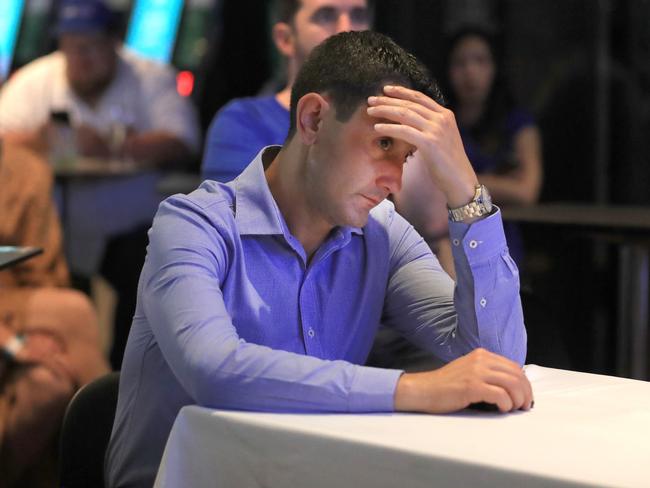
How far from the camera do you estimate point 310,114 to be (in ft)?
6.02

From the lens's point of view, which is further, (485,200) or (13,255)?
(13,255)

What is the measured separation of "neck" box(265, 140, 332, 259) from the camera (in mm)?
1890

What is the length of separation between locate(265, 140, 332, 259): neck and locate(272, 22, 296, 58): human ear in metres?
1.18

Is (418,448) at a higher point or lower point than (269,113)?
lower

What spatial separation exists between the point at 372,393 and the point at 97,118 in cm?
428

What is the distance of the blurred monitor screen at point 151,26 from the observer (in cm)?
778

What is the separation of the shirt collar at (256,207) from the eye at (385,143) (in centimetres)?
20

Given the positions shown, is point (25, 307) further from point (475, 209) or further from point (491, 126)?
point (491, 126)

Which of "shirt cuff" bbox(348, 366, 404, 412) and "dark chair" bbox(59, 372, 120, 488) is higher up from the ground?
"shirt cuff" bbox(348, 366, 404, 412)

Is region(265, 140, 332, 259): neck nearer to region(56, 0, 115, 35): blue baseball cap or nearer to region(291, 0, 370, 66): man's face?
region(291, 0, 370, 66): man's face

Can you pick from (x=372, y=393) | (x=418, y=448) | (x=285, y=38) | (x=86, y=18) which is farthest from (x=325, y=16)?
(x=86, y=18)

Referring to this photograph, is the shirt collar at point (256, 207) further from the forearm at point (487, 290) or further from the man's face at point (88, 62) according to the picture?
the man's face at point (88, 62)

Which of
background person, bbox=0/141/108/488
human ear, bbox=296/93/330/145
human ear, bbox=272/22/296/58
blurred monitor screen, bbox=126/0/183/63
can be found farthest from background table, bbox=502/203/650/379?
blurred monitor screen, bbox=126/0/183/63

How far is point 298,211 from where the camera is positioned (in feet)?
6.24
